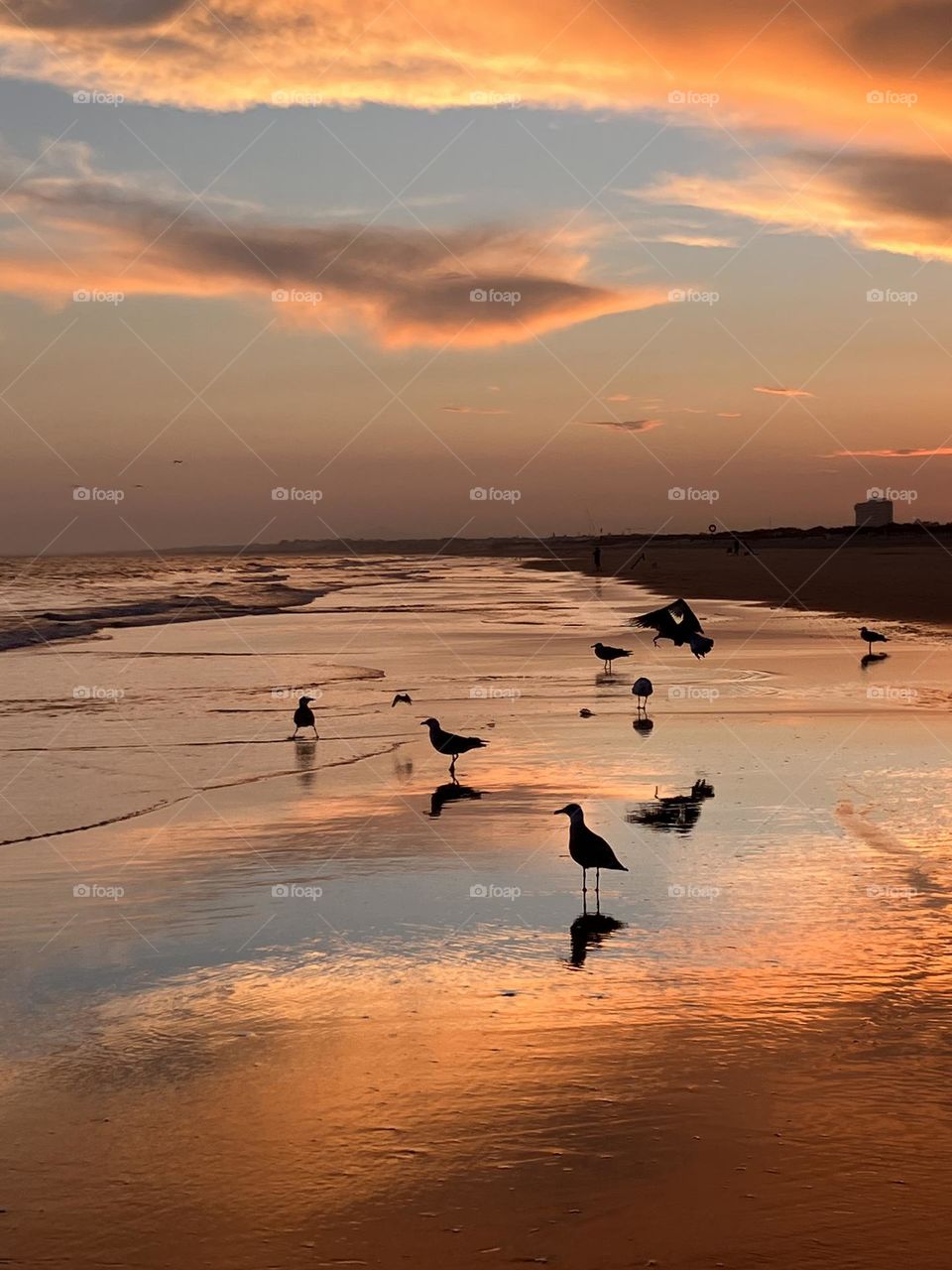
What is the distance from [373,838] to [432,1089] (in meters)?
→ 6.09

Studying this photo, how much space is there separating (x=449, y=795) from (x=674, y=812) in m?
2.63

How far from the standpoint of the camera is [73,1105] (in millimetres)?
6633

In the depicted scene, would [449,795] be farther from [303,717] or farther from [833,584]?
[833,584]

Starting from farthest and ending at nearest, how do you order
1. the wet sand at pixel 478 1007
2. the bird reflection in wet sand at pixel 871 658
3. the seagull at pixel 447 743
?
the bird reflection in wet sand at pixel 871 658 < the seagull at pixel 447 743 < the wet sand at pixel 478 1007

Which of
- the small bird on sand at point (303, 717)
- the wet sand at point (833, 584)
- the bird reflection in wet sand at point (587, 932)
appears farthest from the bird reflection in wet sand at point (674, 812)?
the wet sand at point (833, 584)

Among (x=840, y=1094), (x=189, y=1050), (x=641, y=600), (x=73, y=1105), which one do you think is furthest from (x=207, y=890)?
(x=641, y=600)

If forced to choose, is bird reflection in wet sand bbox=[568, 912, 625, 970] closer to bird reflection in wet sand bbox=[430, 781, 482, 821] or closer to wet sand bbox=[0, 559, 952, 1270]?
wet sand bbox=[0, 559, 952, 1270]

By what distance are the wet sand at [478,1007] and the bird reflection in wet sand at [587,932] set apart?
0.12 ft

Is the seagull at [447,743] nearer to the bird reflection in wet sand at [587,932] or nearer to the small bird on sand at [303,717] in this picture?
the small bird on sand at [303,717]

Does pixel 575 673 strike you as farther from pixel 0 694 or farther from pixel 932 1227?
pixel 932 1227

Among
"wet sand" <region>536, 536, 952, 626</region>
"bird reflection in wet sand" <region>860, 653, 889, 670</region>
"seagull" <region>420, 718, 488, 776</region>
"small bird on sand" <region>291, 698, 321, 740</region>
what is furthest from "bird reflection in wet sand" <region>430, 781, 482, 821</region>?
"wet sand" <region>536, 536, 952, 626</region>

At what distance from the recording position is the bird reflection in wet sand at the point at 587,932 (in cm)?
901

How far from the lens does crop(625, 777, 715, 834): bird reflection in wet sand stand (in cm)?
1299

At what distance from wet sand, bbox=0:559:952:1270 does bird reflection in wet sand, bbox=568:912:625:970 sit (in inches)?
1.5
